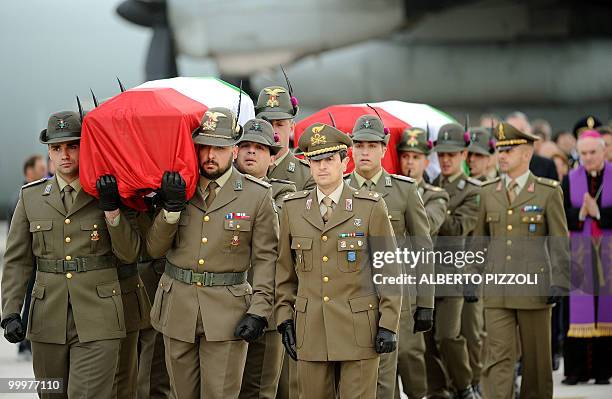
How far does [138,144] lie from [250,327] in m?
1.05

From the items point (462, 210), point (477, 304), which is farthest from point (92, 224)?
point (477, 304)

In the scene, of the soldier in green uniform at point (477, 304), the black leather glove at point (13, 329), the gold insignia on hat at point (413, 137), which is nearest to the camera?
the black leather glove at point (13, 329)

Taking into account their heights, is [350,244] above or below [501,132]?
below

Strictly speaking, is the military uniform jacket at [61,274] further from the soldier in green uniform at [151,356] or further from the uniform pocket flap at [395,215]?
the uniform pocket flap at [395,215]

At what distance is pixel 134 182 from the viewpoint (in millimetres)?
5227

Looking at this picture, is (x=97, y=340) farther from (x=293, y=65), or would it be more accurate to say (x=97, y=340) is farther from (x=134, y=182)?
(x=293, y=65)

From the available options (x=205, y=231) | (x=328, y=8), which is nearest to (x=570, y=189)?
(x=205, y=231)

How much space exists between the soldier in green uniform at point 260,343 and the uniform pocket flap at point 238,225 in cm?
73

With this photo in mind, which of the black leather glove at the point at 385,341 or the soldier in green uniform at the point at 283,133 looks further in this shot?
the soldier in green uniform at the point at 283,133

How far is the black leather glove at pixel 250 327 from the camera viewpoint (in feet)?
16.8

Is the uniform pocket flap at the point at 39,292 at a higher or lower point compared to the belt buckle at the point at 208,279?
lower

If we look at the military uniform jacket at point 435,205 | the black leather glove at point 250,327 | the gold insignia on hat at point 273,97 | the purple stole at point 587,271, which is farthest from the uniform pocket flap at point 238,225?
the purple stole at point 587,271

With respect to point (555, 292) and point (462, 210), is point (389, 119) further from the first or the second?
point (555, 292)

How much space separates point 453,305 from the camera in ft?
25.5
